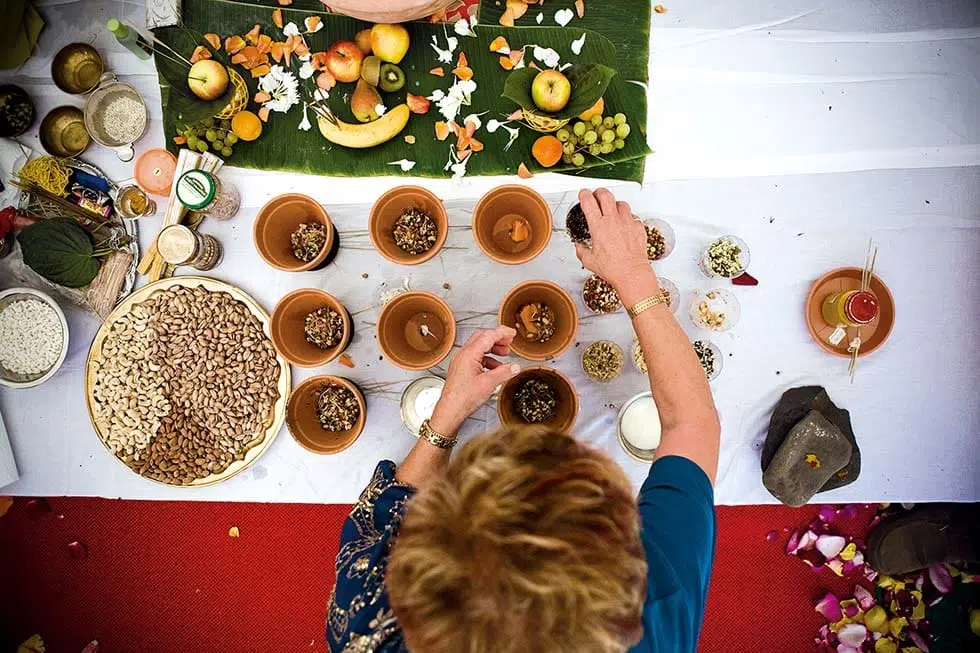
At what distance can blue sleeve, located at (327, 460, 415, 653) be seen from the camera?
98 centimetres

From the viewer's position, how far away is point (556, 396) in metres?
1.36

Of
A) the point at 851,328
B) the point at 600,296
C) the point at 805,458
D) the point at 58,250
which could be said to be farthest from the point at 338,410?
the point at 851,328

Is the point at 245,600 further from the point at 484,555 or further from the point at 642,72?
the point at 642,72

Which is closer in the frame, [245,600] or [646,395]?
[646,395]

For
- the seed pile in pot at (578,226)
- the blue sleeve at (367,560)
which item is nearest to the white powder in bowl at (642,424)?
the seed pile in pot at (578,226)

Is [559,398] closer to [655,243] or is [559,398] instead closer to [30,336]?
[655,243]

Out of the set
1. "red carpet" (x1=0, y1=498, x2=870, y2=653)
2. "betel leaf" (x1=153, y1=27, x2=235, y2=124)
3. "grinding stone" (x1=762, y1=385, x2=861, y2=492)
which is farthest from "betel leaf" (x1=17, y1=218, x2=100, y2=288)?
"grinding stone" (x1=762, y1=385, x2=861, y2=492)

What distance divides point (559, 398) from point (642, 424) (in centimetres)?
24

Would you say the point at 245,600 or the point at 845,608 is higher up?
the point at 845,608

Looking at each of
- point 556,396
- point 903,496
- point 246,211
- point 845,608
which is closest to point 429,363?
point 556,396

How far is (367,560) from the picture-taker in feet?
3.43

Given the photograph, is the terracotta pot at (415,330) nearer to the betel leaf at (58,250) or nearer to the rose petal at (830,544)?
the betel leaf at (58,250)

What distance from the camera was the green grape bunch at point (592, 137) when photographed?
4.78 ft

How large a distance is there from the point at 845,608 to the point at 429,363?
1.61 meters
